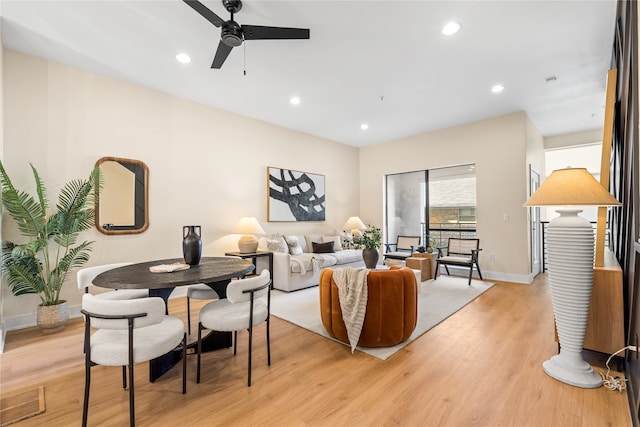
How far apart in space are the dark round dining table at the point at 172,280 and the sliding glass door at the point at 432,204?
4492 millimetres

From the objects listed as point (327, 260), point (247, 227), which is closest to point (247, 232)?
point (247, 227)

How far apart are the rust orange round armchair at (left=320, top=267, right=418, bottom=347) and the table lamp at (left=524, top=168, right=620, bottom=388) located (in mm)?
1026

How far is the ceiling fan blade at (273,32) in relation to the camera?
7.58ft

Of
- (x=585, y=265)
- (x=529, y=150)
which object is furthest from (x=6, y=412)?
(x=529, y=150)

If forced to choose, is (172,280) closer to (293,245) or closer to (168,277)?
(168,277)

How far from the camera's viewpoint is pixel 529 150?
507 cm

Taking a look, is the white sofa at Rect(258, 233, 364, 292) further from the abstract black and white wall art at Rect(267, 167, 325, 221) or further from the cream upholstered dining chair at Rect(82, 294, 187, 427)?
the cream upholstered dining chair at Rect(82, 294, 187, 427)

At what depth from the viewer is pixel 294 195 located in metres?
5.82

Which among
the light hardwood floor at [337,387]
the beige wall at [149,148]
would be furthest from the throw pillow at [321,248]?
the light hardwood floor at [337,387]

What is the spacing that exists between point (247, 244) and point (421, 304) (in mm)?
2709

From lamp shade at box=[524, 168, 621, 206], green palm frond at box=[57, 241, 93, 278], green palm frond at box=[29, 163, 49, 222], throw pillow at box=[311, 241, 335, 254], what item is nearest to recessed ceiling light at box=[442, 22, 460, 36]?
lamp shade at box=[524, 168, 621, 206]

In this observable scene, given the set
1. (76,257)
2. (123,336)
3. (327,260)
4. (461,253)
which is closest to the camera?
(123,336)

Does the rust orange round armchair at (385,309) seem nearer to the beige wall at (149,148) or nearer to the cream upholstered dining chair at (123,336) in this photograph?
the cream upholstered dining chair at (123,336)

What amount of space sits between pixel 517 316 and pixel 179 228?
4.60 metres
